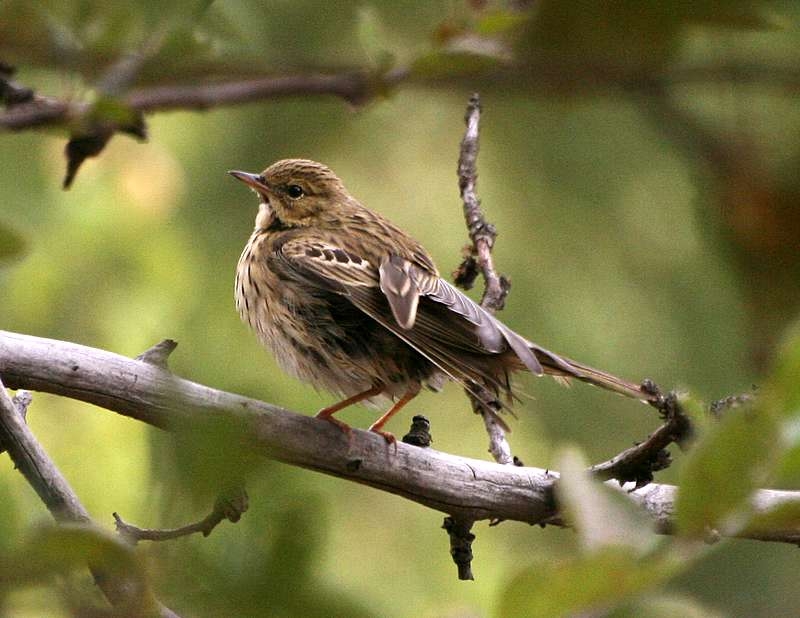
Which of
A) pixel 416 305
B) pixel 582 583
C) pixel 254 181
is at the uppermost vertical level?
pixel 254 181

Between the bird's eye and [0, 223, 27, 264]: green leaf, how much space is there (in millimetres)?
4075

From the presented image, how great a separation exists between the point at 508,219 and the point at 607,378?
9.89ft

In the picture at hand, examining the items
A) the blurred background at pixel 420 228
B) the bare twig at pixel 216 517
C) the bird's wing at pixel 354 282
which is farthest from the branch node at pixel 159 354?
the bare twig at pixel 216 517

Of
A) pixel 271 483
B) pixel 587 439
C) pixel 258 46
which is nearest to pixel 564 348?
pixel 587 439

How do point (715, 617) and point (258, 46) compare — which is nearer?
point (715, 617)

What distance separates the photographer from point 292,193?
18.8 feet

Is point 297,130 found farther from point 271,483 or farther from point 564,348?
point 271,483

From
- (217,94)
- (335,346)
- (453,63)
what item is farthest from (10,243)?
(335,346)

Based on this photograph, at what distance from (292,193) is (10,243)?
4.11m

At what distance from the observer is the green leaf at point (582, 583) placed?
112 cm

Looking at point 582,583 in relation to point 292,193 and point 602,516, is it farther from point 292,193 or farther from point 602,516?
point 292,193

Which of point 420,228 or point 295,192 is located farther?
point 420,228

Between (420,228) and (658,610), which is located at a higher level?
(420,228)

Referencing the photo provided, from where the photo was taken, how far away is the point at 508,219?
260 inches
